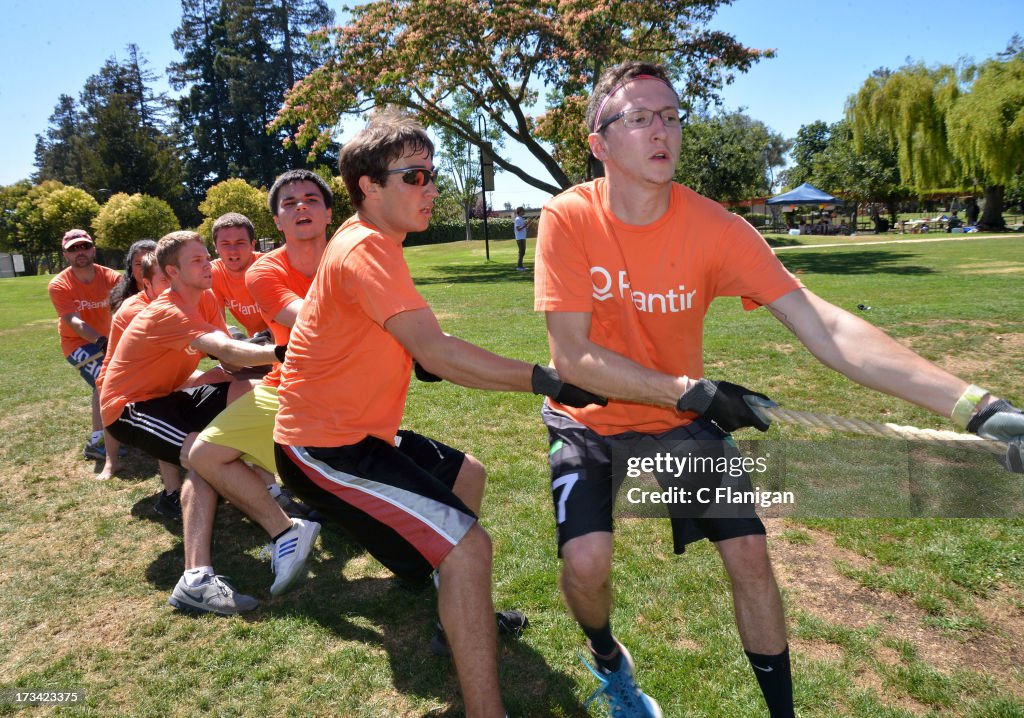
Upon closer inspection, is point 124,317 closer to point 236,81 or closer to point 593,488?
point 593,488

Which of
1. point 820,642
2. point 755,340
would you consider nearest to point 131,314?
point 820,642

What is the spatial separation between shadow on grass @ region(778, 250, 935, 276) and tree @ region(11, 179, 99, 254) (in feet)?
122

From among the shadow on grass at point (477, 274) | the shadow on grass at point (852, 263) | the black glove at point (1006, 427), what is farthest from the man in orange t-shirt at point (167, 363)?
the shadow on grass at point (852, 263)

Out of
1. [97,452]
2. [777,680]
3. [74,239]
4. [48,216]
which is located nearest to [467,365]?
[777,680]

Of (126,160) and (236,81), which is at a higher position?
(236,81)

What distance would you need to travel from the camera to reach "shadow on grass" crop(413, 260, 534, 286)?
22594 mm

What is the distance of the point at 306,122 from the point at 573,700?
23677 millimetres

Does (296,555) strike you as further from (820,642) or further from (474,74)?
(474,74)

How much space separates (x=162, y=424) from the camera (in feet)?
14.9

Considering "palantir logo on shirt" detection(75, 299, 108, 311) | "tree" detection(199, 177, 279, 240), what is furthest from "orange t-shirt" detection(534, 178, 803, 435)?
"tree" detection(199, 177, 279, 240)

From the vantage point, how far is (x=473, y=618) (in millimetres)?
2533

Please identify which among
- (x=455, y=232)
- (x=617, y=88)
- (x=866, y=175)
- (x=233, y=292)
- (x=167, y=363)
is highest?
(x=866, y=175)

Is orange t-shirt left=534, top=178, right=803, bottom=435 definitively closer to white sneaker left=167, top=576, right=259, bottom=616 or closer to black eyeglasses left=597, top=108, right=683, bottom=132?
black eyeglasses left=597, top=108, right=683, bottom=132

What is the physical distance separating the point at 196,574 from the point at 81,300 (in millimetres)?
4843
